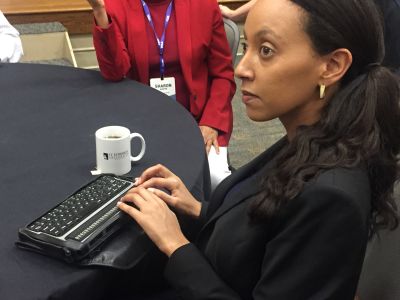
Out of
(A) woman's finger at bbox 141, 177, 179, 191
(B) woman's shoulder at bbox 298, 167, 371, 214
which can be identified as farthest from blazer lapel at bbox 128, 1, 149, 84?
(B) woman's shoulder at bbox 298, 167, 371, 214

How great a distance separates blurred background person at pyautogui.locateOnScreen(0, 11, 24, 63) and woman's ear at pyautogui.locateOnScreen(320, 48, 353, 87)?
1.48m

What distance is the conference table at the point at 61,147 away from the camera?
2.95ft

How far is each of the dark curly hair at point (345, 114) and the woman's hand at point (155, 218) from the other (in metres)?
0.20

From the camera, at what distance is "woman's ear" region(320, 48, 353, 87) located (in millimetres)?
864

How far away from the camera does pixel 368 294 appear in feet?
3.66

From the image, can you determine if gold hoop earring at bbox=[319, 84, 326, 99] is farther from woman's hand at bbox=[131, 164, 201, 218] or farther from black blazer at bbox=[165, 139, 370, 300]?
woman's hand at bbox=[131, 164, 201, 218]

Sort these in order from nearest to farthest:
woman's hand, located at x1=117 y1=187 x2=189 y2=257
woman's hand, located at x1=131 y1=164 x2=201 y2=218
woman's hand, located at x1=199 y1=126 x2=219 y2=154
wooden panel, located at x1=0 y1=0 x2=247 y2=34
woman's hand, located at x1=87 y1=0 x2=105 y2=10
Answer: woman's hand, located at x1=117 y1=187 x2=189 y2=257 → woman's hand, located at x1=131 y1=164 x2=201 y2=218 → woman's hand, located at x1=87 y1=0 x2=105 y2=10 → woman's hand, located at x1=199 y1=126 x2=219 y2=154 → wooden panel, located at x1=0 y1=0 x2=247 y2=34

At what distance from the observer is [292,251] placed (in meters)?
0.81

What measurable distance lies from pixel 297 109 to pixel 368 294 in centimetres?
47

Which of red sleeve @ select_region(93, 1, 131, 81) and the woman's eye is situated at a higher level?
the woman's eye

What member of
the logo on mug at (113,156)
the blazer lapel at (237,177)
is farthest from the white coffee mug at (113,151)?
the blazer lapel at (237,177)

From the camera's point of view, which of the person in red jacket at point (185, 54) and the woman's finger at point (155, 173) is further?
the person in red jacket at point (185, 54)

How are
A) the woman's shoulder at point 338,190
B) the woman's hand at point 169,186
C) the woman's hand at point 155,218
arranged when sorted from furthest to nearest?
the woman's hand at point 169,186
the woman's hand at point 155,218
the woman's shoulder at point 338,190

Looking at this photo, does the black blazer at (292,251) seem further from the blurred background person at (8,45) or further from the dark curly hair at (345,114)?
the blurred background person at (8,45)
